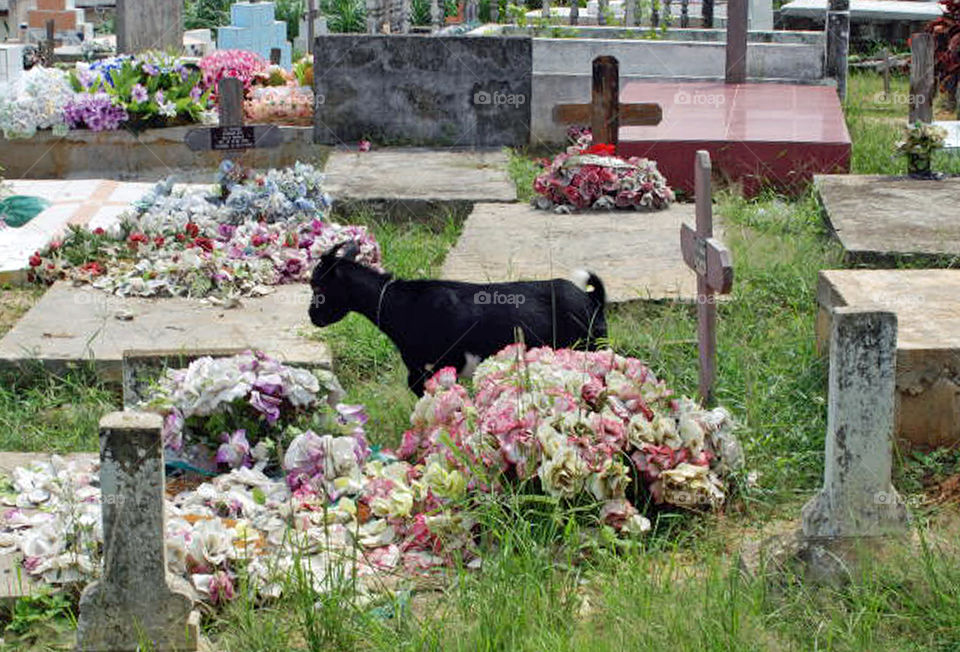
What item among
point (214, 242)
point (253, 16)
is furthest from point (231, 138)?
point (253, 16)

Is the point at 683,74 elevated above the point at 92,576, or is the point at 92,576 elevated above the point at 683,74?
the point at 683,74

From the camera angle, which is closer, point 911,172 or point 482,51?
point 911,172

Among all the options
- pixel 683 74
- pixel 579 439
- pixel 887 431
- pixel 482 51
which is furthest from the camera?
pixel 683 74

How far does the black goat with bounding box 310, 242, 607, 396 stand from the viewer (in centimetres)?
594

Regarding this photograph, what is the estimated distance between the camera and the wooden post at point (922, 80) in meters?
11.2

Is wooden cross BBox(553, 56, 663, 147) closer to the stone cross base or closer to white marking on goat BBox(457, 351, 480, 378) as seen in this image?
white marking on goat BBox(457, 351, 480, 378)

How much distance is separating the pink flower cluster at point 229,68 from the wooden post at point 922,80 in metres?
6.09

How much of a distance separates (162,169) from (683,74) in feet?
16.0

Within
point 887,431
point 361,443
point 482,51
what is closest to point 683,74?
point 482,51

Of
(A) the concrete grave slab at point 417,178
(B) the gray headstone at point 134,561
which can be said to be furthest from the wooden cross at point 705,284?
(A) the concrete grave slab at point 417,178

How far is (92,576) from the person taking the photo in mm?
4355

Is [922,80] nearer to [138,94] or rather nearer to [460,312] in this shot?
[138,94]

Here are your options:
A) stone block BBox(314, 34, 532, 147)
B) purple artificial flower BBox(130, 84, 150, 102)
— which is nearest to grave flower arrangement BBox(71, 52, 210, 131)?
purple artificial flower BBox(130, 84, 150, 102)

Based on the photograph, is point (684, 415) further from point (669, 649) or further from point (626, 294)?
point (626, 294)
